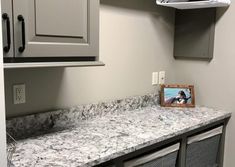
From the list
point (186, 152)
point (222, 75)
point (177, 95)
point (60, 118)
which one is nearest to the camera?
point (60, 118)

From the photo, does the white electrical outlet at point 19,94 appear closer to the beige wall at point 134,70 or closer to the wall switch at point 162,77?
the beige wall at point 134,70

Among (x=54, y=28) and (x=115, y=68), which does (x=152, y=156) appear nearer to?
(x=115, y=68)

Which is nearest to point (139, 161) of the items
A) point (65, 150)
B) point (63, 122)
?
point (65, 150)

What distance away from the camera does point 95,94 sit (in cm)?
211

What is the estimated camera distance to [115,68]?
7.29ft

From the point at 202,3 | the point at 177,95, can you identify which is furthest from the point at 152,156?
the point at 202,3

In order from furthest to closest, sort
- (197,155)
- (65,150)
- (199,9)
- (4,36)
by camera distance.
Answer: (199,9), (197,155), (65,150), (4,36)

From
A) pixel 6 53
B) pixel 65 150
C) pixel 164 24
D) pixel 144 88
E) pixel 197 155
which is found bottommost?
pixel 197 155

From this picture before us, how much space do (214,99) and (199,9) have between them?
0.77m

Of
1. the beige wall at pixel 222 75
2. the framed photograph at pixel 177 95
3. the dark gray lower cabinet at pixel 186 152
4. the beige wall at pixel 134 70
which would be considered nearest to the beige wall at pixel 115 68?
the beige wall at pixel 134 70

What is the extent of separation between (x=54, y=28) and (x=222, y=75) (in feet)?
5.05

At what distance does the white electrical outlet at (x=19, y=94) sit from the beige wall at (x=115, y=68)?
0.08 ft

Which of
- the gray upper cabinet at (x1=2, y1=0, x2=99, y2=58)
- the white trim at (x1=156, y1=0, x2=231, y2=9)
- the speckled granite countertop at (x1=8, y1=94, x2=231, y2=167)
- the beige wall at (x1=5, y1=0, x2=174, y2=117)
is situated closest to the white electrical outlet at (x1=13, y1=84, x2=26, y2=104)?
the beige wall at (x1=5, y1=0, x2=174, y2=117)

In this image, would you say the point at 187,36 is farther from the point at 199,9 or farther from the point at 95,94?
the point at 95,94
